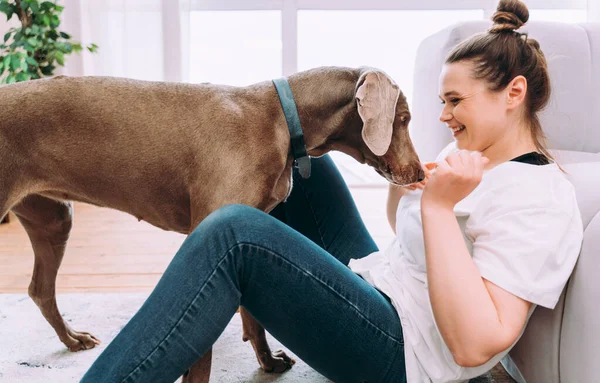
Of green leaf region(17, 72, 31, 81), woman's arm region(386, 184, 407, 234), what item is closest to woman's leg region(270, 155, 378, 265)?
woman's arm region(386, 184, 407, 234)

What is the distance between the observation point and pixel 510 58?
1196 millimetres

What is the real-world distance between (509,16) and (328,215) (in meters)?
0.69

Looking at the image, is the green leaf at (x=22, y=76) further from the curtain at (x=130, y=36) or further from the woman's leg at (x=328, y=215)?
the woman's leg at (x=328, y=215)

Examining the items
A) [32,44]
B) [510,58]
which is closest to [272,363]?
[510,58]

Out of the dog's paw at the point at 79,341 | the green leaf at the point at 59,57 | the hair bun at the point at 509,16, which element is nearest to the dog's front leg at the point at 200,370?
the dog's paw at the point at 79,341

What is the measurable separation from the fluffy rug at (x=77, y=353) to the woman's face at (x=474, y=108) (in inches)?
26.7

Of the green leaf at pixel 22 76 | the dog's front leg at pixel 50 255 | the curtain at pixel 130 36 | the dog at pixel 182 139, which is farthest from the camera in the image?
the curtain at pixel 130 36

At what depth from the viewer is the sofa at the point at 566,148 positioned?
38.4 inches

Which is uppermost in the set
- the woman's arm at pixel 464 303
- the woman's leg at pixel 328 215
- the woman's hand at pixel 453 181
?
the woman's hand at pixel 453 181

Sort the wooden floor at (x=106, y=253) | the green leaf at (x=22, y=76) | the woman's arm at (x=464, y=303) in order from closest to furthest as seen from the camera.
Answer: the woman's arm at (x=464, y=303) < the wooden floor at (x=106, y=253) < the green leaf at (x=22, y=76)

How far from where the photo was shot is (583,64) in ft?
5.94

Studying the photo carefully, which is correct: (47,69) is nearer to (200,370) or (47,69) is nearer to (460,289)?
(200,370)

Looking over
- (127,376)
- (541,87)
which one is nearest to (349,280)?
(127,376)

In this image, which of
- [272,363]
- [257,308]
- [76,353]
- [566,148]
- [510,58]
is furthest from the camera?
[566,148]
